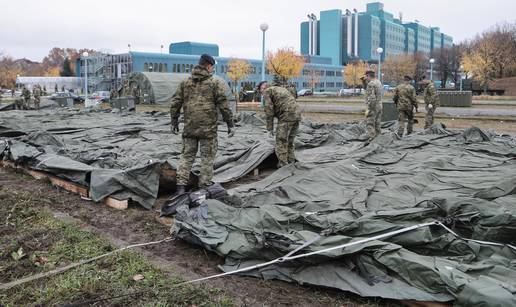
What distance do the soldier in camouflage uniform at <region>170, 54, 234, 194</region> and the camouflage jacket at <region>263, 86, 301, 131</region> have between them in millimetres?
1586

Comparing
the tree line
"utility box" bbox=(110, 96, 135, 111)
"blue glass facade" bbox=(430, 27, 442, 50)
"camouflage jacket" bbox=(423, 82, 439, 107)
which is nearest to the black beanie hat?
"camouflage jacket" bbox=(423, 82, 439, 107)

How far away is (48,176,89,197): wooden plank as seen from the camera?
6.82m

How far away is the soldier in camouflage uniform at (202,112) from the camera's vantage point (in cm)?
620

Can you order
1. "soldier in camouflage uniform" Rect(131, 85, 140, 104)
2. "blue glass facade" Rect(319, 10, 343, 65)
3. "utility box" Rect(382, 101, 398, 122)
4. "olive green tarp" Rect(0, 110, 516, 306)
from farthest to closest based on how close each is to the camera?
"blue glass facade" Rect(319, 10, 343, 65), "soldier in camouflage uniform" Rect(131, 85, 140, 104), "utility box" Rect(382, 101, 398, 122), "olive green tarp" Rect(0, 110, 516, 306)

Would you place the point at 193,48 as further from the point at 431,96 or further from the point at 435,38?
the point at 435,38

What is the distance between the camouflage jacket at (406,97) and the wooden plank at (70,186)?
7905 mm

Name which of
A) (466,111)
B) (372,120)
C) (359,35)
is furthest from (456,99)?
(359,35)

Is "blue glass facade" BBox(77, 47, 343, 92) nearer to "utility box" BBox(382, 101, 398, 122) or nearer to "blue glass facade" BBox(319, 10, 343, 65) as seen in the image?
"utility box" BBox(382, 101, 398, 122)

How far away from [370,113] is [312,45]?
130 meters

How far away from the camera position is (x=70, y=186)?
280 inches

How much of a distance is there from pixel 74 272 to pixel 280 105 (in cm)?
460

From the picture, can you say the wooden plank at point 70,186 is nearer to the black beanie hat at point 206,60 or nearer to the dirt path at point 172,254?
the dirt path at point 172,254

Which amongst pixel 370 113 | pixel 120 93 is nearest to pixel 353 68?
pixel 120 93

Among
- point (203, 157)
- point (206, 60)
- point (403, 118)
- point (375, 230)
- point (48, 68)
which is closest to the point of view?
point (375, 230)
